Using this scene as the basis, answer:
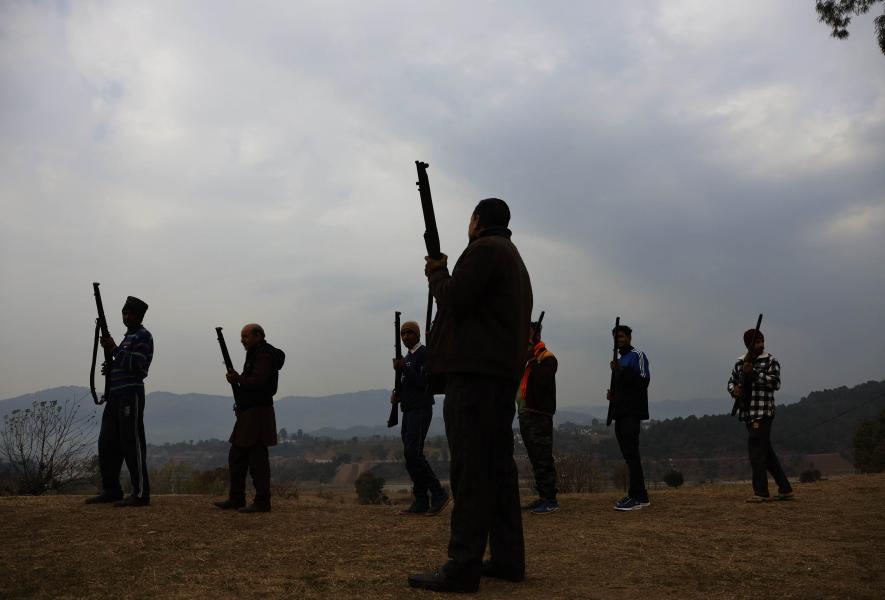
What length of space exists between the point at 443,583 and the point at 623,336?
5925 millimetres

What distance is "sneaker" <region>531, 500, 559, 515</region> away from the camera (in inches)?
350

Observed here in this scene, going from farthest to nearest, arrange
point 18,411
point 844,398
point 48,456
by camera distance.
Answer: point 844,398
point 18,411
point 48,456

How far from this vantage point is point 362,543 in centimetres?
635

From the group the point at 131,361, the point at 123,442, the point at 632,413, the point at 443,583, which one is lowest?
the point at 443,583

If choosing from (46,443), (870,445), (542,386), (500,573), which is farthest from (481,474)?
(870,445)

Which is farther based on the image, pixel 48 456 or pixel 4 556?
pixel 48 456

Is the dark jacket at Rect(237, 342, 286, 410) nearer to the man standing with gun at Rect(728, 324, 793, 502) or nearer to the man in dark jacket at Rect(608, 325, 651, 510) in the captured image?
the man in dark jacket at Rect(608, 325, 651, 510)

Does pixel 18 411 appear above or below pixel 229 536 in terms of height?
above

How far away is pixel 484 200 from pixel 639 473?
5543 mm

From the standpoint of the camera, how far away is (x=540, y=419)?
915cm

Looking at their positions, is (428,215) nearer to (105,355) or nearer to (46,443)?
(105,355)

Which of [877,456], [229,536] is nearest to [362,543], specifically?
[229,536]

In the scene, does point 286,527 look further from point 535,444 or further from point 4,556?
point 535,444

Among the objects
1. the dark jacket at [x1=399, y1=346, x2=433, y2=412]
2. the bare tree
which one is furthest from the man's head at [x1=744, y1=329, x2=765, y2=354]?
the bare tree
